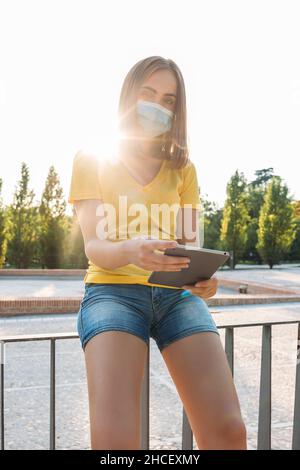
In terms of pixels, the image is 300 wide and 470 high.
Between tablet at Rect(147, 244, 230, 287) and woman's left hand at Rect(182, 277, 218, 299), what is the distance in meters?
0.01

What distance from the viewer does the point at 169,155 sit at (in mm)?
1625

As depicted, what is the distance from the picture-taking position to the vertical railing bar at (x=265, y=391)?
78.2 inches

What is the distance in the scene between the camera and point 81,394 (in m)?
4.81

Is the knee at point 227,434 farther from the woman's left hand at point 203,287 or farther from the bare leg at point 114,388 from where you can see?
the woman's left hand at point 203,287

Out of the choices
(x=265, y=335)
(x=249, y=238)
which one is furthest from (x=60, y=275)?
(x=265, y=335)

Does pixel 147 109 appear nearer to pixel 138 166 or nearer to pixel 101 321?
pixel 138 166

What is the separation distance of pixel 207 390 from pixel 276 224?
29895 millimetres

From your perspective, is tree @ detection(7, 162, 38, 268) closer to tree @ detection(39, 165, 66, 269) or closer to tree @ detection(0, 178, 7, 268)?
tree @ detection(39, 165, 66, 269)

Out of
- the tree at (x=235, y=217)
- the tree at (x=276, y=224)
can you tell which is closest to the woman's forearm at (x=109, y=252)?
the tree at (x=235, y=217)

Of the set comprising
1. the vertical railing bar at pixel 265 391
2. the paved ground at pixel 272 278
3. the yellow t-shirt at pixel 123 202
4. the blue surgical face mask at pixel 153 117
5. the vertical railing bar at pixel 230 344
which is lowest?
the paved ground at pixel 272 278

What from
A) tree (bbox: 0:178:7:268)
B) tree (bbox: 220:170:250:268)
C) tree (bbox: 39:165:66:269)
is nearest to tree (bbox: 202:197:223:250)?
tree (bbox: 220:170:250:268)

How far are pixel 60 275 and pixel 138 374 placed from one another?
66.4ft

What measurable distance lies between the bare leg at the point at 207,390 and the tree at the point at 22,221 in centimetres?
2372

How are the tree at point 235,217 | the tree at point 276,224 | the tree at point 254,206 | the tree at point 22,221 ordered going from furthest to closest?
the tree at point 254,206, the tree at point 276,224, the tree at point 235,217, the tree at point 22,221
